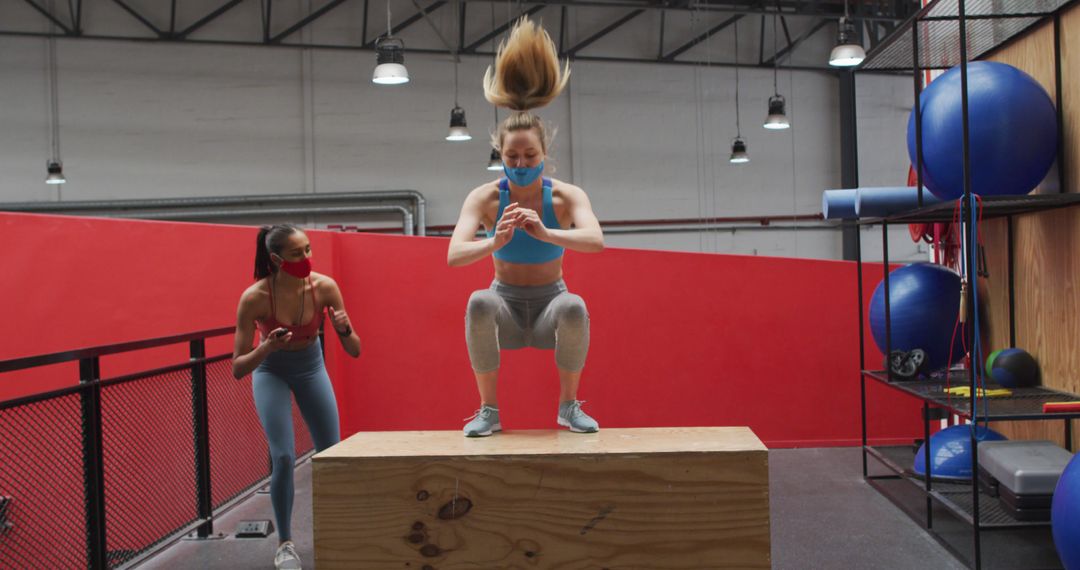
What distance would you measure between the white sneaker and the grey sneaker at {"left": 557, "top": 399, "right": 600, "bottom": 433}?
1317 mm


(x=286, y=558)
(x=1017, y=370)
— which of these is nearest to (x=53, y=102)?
(x=286, y=558)

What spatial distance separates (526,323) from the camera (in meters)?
2.49

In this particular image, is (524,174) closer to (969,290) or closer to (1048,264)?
(969,290)

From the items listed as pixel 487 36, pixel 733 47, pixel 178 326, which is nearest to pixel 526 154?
pixel 178 326

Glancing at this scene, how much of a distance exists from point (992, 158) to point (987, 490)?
136 centimetres

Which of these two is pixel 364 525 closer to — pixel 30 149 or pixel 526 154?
pixel 526 154

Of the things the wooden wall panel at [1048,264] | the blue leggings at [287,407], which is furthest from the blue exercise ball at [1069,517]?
the blue leggings at [287,407]

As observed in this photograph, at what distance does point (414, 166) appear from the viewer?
11609 millimetres

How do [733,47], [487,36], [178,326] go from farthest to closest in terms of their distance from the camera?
1. [733,47]
2. [487,36]
3. [178,326]

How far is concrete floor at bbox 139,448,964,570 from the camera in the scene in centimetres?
331

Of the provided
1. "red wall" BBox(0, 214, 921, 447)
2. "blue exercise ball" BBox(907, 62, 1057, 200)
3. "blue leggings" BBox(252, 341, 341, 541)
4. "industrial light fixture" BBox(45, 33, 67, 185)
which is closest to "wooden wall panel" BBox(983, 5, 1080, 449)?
→ "blue exercise ball" BBox(907, 62, 1057, 200)

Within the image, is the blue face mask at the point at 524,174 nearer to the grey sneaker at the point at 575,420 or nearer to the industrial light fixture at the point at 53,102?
the grey sneaker at the point at 575,420

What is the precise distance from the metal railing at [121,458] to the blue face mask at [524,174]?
1.52 meters

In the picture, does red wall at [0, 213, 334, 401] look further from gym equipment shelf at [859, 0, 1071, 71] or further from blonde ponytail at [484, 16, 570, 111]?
gym equipment shelf at [859, 0, 1071, 71]
